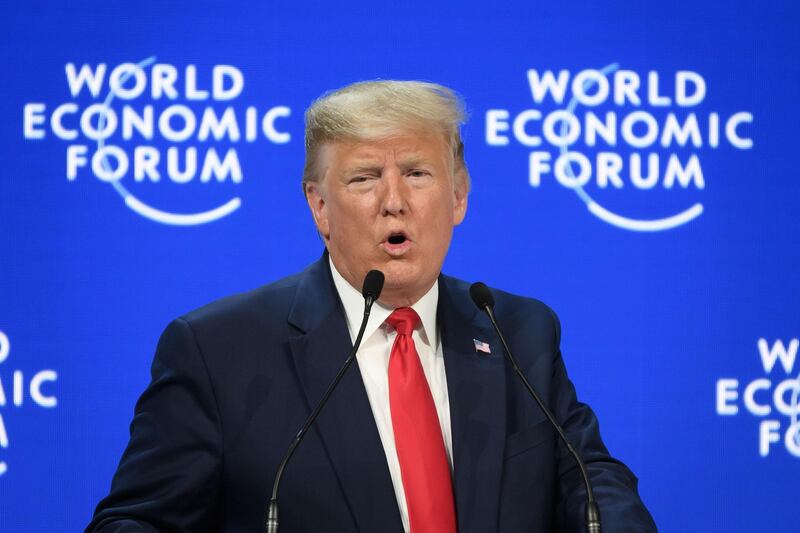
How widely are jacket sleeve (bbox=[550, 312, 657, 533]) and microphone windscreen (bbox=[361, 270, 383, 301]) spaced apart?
542 mm

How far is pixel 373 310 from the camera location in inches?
90.9

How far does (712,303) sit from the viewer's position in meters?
3.44

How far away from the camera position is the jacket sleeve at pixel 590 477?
79.4 inches

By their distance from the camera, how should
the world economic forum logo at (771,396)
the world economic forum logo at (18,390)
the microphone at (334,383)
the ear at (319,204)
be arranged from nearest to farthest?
the microphone at (334,383)
the ear at (319,204)
the world economic forum logo at (18,390)
the world economic forum logo at (771,396)

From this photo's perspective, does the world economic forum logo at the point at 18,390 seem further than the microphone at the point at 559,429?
Yes

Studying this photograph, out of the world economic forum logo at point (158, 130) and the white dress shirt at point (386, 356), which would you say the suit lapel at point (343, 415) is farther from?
the world economic forum logo at point (158, 130)

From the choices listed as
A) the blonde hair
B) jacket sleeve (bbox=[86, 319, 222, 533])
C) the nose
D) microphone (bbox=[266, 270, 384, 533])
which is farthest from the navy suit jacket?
the blonde hair

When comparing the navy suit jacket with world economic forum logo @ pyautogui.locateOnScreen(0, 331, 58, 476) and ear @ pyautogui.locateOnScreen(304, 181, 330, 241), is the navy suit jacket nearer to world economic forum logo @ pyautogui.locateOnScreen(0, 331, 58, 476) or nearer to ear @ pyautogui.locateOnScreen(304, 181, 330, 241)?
ear @ pyautogui.locateOnScreen(304, 181, 330, 241)

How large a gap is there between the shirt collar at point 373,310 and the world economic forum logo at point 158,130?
1.08m

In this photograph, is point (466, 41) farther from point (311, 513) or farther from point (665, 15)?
point (311, 513)

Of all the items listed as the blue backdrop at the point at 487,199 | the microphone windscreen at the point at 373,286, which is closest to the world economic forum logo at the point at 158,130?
the blue backdrop at the point at 487,199

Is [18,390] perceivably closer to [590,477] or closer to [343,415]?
[343,415]

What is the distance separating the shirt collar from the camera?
228 centimetres

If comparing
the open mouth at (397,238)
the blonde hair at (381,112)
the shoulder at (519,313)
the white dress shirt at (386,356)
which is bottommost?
the white dress shirt at (386,356)
